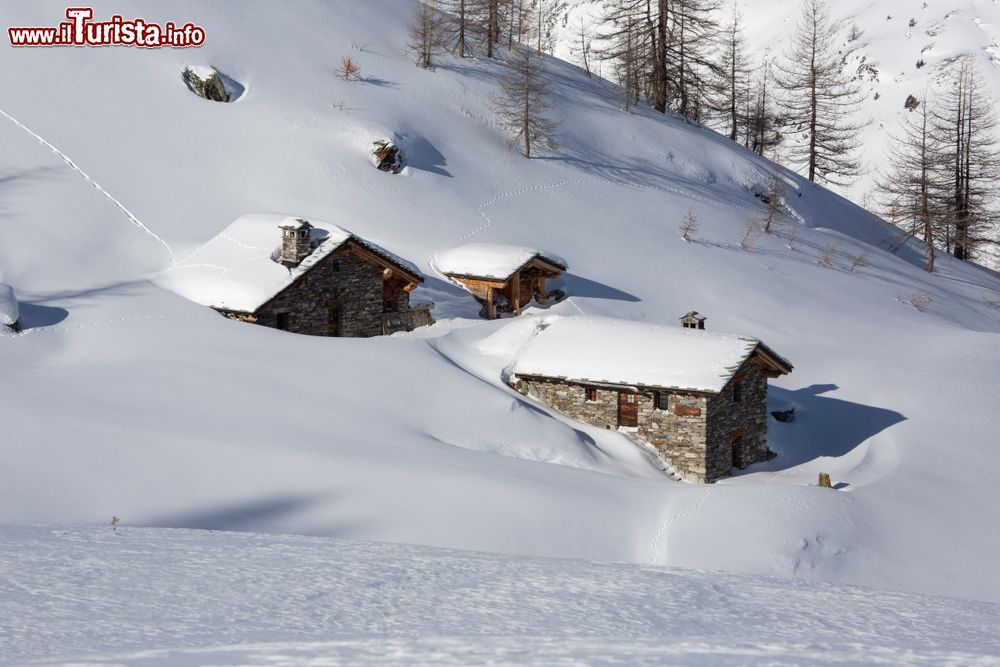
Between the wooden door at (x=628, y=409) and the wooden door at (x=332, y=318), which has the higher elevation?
the wooden door at (x=332, y=318)

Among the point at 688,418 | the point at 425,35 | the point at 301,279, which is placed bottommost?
the point at 688,418

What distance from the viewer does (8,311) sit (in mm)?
26703

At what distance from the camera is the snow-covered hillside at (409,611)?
8805mm

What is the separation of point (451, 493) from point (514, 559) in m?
5.86

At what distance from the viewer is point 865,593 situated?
12.4m

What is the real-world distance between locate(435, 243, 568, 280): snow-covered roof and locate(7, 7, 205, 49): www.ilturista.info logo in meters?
15.5

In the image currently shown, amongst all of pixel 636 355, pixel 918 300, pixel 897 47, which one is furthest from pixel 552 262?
pixel 897 47

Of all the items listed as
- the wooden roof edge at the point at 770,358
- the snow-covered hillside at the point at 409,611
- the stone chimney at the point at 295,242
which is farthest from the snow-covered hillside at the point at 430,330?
the snow-covered hillside at the point at 409,611

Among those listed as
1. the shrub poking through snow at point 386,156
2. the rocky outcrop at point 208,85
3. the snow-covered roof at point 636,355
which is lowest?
the snow-covered roof at point 636,355

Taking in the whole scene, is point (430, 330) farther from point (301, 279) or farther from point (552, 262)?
point (552, 262)

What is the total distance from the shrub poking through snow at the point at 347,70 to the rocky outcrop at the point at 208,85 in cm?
521

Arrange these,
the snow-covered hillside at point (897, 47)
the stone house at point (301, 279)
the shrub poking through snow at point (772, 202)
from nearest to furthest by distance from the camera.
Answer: the stone house at point (301, 279) → the shrub poking through snow at point (772, 202) → the snow-covered hillside at point (897, 47)

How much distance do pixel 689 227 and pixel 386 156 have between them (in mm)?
11779

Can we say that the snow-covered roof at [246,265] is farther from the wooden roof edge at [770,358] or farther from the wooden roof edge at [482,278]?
the wooden roof edge at [770,358]
